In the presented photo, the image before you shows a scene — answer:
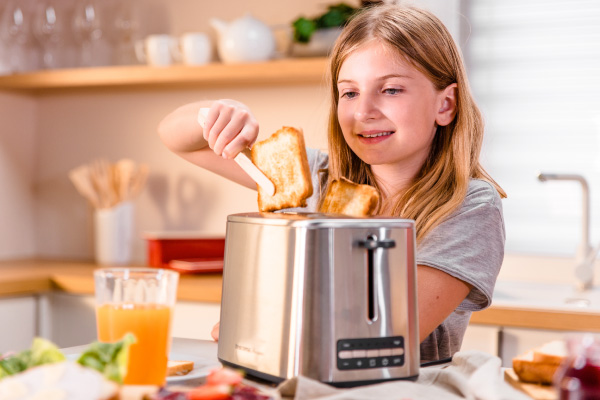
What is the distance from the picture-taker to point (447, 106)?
1411 millimetres

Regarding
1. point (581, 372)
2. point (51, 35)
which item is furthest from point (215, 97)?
point (581, 372)

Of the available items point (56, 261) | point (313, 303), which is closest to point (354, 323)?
point (313, 303)

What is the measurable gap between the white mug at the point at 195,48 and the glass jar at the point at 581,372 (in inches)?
82.6

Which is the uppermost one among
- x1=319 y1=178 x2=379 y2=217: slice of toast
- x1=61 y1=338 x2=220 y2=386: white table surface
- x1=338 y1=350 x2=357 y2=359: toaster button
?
x1=319 y1=178 x2=379 y2=217: slice of toast

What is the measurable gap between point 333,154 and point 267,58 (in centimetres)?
111

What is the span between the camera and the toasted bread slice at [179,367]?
3.13 ft

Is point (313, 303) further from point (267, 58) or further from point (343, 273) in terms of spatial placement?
point (267, 58)

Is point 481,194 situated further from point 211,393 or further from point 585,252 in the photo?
point 585,252

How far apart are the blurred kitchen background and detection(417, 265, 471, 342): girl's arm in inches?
54.5

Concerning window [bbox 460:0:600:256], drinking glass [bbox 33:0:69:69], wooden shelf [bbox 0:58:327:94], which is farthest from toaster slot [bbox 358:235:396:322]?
drinking glass [bbox 33:0:69:69]

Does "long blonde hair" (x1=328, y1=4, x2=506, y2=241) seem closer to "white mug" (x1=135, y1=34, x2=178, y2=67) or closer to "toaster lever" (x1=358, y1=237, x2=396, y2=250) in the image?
"toaster lever" (x1=358, y1=237, x2=396, y2=250)

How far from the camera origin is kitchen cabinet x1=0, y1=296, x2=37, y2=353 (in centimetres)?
232

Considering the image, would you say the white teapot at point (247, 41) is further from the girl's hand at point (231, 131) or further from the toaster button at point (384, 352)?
the toaster button at point (384, 352)

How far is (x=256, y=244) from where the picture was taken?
3.07 feet
